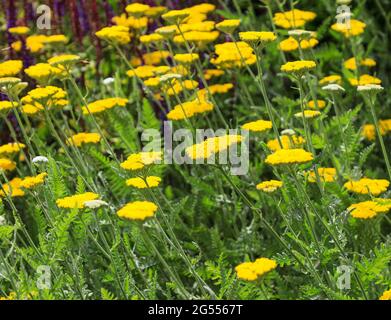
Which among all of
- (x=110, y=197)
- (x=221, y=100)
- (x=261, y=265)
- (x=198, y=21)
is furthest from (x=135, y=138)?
(x=261, y=265)

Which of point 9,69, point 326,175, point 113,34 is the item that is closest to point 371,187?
point 326,175

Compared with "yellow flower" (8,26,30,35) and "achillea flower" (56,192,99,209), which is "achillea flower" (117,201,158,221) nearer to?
"achillea flower" (56,192,99,209)

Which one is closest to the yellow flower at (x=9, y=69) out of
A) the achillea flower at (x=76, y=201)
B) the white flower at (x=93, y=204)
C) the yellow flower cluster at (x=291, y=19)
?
the achillea flower at (x=76, y=201)

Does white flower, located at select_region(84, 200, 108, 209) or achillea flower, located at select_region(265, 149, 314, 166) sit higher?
achillea flower, located at select_region(265, 149, 314, 166)

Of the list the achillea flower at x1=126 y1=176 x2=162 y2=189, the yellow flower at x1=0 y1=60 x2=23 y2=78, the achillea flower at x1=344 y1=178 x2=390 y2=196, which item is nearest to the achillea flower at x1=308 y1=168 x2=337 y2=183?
the achillea flower at x1=344 y1=178 x2=390 y2=196

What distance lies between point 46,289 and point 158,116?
5.46 ft

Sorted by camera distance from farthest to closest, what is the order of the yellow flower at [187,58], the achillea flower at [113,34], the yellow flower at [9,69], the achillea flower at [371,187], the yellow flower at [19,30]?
1. the yellow flower at [19,30]
2. the yellow flower at [187,58]
3. the achillea flower at [113,34]
4. the yellow flower at [9,69]
5. the achillea flower at [371,187]

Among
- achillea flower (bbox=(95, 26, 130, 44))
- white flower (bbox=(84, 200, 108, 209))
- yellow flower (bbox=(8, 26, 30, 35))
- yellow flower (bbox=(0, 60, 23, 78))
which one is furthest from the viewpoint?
yellow flower (bbox=(8, 26, 30, 35))

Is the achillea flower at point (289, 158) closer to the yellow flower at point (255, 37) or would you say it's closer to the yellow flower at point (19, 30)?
the yellow flower at point (255, 37)

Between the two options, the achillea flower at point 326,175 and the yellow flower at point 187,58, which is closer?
the achillea flower at point 326,175

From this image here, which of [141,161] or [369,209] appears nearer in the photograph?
[141,161]

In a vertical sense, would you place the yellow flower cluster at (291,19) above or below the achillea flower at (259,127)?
below

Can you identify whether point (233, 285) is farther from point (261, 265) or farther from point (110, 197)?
point (110, 197)

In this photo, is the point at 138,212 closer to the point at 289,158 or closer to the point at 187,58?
the point at 289,158
